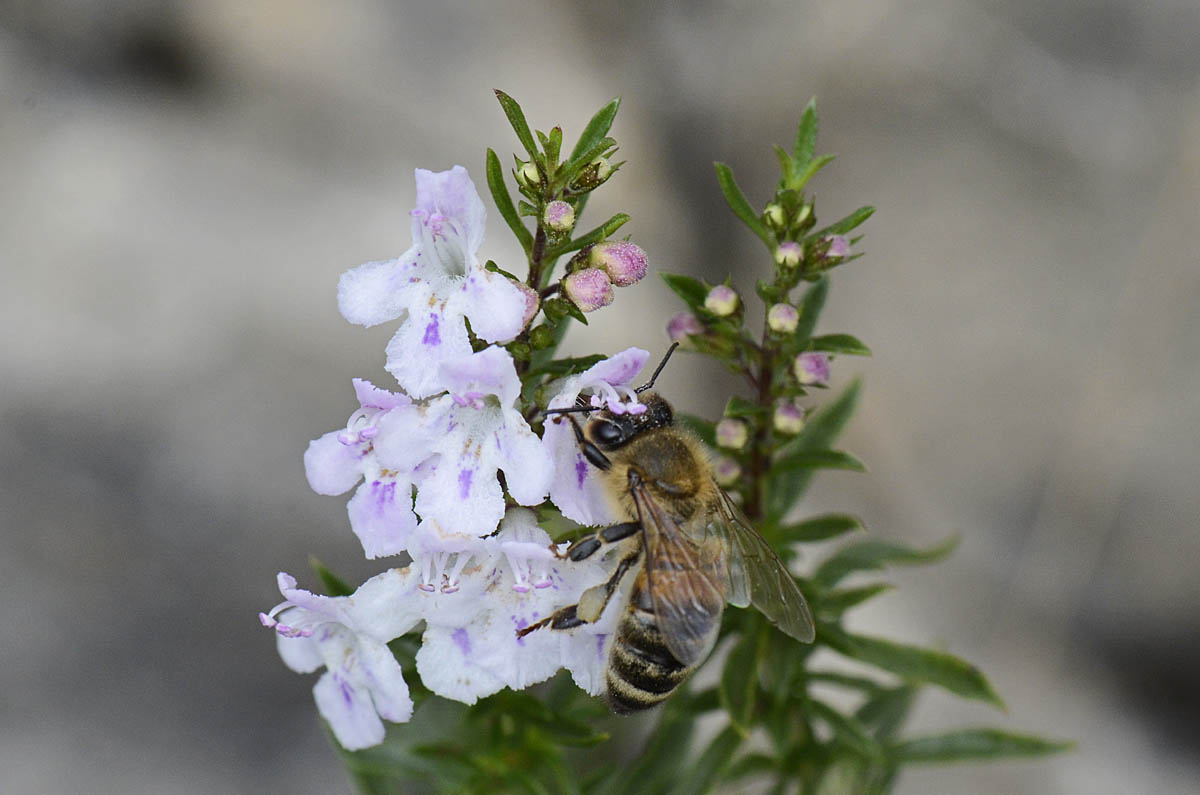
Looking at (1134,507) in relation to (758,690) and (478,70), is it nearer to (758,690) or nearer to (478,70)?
(758,690)

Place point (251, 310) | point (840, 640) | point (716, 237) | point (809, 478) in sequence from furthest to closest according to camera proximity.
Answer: point (716, 237) < point (251, 310) < point (809, 478) < point (840, 640)

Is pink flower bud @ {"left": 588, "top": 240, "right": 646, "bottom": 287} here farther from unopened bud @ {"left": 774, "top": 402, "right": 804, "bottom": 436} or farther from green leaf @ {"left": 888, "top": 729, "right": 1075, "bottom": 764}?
green leaf @ {"left": 888, "top": 729, "right": 1075, "bottom": 764}

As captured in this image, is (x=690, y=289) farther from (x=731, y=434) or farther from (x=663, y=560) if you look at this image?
(x=663, y=560)

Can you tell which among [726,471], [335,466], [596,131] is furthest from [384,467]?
[726,471]

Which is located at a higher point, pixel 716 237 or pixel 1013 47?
pixel 1013 47

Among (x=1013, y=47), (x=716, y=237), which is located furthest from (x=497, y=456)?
(x=1013, y=47)

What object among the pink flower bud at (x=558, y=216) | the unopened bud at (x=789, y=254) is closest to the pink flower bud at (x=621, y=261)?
the pink flower bud at (x=558, y=216)

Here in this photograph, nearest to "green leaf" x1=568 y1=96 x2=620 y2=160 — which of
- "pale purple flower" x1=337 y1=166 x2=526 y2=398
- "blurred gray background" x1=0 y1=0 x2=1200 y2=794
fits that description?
"pale purple flower" x1=337 y1=166 x2=526 y2=398
